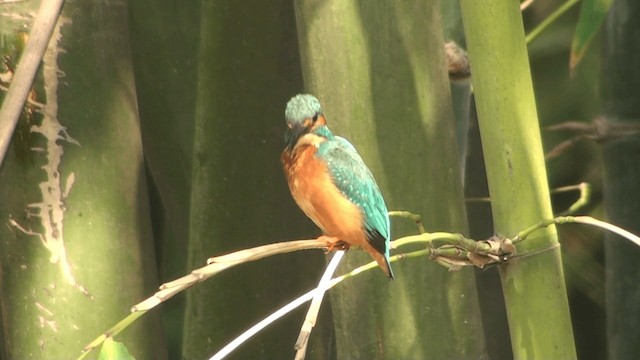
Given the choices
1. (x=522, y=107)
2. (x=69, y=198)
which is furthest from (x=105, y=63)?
(x=522, y=107)

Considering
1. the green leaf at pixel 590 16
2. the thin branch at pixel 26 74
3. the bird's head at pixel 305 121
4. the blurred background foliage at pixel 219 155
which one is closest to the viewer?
the thin branch at pixel 26 74

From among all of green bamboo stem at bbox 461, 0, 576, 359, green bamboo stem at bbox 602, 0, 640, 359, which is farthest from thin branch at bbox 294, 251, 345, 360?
green bamboo stem at bbox 602, 0, 640, 359

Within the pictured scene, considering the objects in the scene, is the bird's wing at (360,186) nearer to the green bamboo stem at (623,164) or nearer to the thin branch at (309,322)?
the thin branch at (309,322)

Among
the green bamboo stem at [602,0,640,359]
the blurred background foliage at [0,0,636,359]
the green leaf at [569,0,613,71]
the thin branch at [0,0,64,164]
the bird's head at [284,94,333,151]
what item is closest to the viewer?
the thin branch at [0,0,64,164]

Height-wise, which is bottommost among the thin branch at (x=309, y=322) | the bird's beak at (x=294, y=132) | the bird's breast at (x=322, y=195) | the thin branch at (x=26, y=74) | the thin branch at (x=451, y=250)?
the thin branch at (x=309, y=322)

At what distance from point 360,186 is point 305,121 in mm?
53

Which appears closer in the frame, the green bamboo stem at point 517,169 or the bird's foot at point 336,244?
the green bamboo stem at point 517,169

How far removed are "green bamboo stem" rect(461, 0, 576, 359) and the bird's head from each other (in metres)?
0.11

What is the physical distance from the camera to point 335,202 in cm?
64

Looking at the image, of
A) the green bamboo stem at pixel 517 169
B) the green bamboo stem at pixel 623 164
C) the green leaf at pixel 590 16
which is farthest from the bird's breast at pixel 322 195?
the green bamboo stem at pixel 623 164

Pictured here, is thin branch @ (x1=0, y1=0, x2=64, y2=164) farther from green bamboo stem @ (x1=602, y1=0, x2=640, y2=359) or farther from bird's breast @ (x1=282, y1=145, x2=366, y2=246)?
green bamboo stem @ (x1=602, y1=0, x2=640, y2=359)

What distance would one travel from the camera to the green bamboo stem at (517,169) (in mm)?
540

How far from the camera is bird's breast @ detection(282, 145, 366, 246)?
636mm

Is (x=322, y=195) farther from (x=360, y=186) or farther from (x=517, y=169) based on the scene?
(x=517, y=169)
